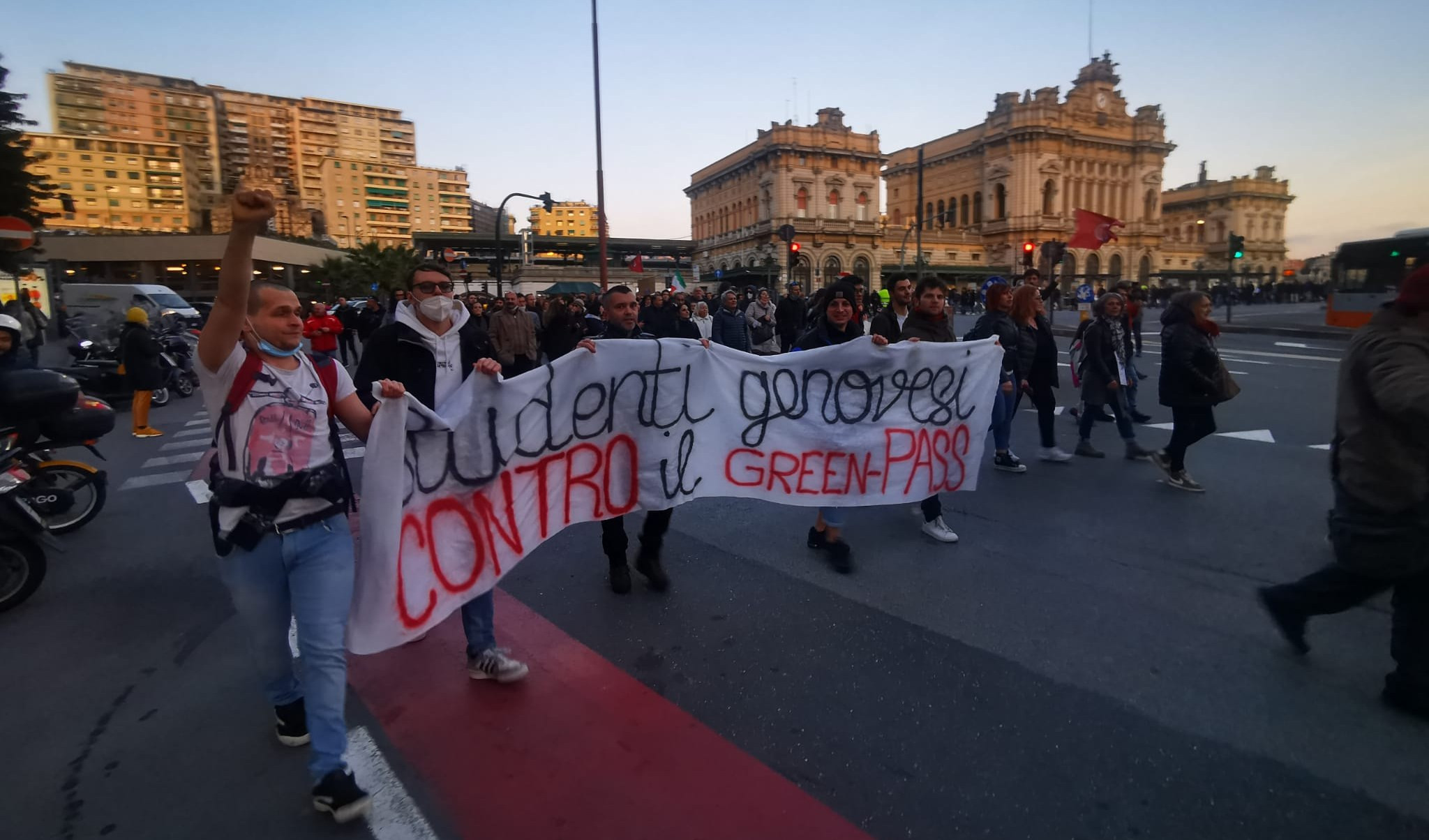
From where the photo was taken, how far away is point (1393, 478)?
296 centimetres

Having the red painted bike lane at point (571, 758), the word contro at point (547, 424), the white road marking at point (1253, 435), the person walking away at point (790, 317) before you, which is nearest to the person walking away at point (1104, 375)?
the white road marking at point (1253, 435)

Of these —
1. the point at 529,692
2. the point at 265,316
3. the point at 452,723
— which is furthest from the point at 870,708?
the point at 265,316

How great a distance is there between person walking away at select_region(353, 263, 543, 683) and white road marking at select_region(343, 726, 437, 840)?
1.96ft

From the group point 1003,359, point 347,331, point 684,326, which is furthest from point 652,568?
point 347,331

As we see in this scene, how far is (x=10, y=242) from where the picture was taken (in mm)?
23469

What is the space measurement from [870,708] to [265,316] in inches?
109

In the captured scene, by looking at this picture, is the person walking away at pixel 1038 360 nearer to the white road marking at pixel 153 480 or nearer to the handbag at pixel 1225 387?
the handbag at pixel 1225 387

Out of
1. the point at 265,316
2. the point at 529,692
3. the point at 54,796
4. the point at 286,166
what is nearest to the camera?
the point at 265,316

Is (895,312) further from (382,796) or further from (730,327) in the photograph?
(730,327)

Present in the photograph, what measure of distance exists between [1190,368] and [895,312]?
2372mm

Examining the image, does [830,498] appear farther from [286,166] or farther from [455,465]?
[286,166]

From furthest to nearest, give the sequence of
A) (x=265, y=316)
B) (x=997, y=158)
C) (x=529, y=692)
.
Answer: (x=997, y=158) < (x=529, y=692) < (x=265, y=316)

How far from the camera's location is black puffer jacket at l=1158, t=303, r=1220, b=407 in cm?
604

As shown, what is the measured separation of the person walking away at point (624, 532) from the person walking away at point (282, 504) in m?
1.94
